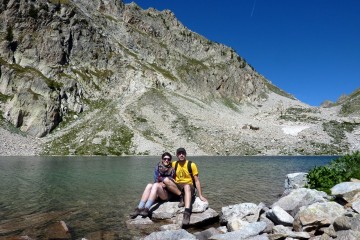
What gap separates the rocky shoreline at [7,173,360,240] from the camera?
41.8 ft

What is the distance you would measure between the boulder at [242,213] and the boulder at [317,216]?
2.53m

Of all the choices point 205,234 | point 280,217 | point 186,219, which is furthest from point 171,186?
point 280,217

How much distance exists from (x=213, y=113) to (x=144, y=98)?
31132 mm

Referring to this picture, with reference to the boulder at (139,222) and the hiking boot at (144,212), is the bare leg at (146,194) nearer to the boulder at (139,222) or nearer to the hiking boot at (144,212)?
the hiking boot at (144,212)

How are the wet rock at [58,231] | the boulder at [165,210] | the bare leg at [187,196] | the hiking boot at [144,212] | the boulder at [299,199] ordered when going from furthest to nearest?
the boulder at [165,210] → the hiking boot at [144,212] → the bare leg at [187,196] → the boulder at [299,199] → the wet rock at [58,231]

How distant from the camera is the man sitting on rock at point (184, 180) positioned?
17.2 meters

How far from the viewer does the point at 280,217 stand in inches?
583

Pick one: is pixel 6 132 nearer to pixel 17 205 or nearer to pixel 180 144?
pixel 180 144

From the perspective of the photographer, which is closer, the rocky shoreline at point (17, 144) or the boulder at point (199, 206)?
the boulder at point (199, 206)

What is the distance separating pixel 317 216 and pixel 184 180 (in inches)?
272

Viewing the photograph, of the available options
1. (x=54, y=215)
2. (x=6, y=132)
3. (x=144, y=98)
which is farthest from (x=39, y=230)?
(x=144, y=98)

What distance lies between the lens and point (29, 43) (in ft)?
470

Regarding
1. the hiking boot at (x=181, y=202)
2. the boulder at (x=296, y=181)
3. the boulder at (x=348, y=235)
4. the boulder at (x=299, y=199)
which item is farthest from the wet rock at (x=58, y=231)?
the boulder at (x=296, y=181)

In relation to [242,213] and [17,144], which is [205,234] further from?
[17,144]
